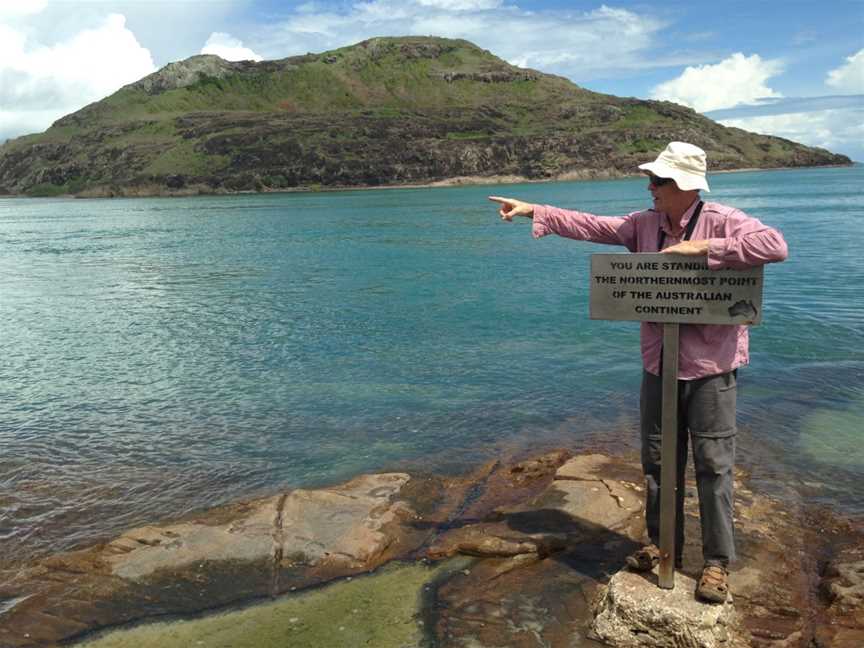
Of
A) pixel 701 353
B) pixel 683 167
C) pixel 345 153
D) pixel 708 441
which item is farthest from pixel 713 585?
pixel 345 153

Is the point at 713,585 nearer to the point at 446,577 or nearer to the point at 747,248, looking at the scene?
the point at 446,577

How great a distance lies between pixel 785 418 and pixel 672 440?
656 cm

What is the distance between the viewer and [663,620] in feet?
16.4

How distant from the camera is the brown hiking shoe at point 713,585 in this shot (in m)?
5.04

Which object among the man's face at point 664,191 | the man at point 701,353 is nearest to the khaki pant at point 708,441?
the man at point 701,353

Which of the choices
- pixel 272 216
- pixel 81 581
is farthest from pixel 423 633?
pixel 272 216

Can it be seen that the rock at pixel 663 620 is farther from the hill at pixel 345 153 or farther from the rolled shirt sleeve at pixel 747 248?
the hill at pixel 345 153

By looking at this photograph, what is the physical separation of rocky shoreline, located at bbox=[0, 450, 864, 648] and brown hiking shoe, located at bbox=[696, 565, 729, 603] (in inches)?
3.8

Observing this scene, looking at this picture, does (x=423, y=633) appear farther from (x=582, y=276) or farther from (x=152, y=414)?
(x=582, y=276)

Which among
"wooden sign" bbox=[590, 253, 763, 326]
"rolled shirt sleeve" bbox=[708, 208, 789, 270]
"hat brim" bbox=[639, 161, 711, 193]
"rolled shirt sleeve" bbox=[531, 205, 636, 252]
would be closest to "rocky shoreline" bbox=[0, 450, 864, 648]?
"wooden sign" bbox=[590, 253, 763, 326]

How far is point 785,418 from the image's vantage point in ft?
35.0

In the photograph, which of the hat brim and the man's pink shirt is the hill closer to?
the man's pink shirt

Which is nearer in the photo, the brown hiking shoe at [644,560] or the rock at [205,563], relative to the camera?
the brown hiking shoe at [644,560]

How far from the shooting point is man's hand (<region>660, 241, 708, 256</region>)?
474 cm
